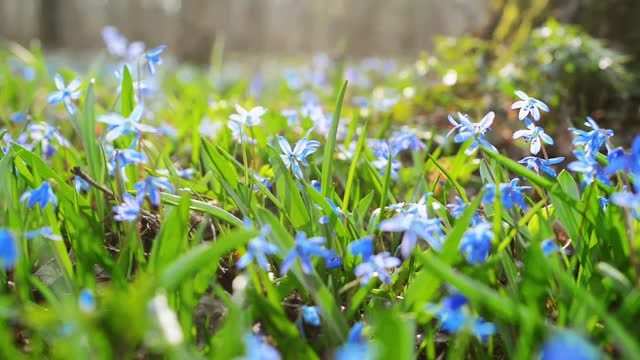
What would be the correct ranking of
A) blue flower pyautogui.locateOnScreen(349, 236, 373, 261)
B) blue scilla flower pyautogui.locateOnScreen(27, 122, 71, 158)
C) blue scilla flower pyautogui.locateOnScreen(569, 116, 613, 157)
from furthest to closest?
blue scilla flower pyautogui.locateOnScreen(27, 122, 71, 158) → blue scilla flower pyautogui.locateOnScreen(569, 116, 613, 157) → blue flower pyautogui.locateOnScreen(349, 236, 373, 261)

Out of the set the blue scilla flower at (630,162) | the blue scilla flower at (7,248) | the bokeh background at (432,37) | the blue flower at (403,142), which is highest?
the blue scilla flower at (630,162)

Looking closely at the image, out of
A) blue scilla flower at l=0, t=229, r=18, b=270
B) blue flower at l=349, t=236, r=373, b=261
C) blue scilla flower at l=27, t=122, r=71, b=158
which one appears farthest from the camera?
blue scilla flower at l=27, t=122, r=71, b=158

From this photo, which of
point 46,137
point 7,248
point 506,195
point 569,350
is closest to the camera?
point 569,350

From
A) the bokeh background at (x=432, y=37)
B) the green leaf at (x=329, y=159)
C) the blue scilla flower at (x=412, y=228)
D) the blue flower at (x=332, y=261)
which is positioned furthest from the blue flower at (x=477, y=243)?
the bokeh background at (x=432, y=37)

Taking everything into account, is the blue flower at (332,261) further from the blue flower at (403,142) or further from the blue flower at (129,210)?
the blue flower at (403,142)

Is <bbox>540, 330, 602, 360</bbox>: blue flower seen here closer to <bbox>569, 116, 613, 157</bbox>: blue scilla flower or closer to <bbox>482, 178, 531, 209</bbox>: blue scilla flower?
<bbox>482, 178, 531, 209</bbox>: blue scilla flower

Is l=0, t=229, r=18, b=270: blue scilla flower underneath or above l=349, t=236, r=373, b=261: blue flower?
above

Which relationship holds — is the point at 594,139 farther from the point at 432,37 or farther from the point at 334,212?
the point at 432,37

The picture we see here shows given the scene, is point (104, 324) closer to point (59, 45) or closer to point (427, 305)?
point (427, 305)

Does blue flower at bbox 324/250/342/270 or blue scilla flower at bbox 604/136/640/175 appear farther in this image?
blue flower at bbox 324/250/342/270

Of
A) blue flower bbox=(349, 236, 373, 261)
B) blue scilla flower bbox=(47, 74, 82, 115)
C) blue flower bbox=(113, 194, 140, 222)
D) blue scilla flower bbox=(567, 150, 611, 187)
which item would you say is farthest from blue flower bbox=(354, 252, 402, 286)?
blue scilla flower bbox=(47, 74, 82, 115)

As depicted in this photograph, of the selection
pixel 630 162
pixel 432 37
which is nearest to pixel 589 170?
pixel 630 162

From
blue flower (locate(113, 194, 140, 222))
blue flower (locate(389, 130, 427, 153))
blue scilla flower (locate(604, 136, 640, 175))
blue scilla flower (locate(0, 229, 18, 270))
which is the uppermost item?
blue scilla flower (locate(604, 136, 640, 175))
